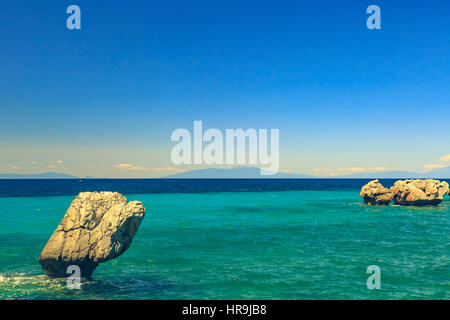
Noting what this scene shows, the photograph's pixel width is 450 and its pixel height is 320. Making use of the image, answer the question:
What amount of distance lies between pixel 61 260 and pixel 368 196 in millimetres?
→ 61407

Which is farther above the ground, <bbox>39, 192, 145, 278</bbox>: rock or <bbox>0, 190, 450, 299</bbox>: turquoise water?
<bbox>39, 192, 145, 278</bbox>: rock

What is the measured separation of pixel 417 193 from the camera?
64688 mm

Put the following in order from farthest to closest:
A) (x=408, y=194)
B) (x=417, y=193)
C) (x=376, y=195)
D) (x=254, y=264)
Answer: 1. (x=376, y=195)
2. (x=408, y=194)
3. (x=417, y=193)
4. (x=254, y=264)

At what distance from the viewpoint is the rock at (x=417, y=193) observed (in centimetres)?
6456

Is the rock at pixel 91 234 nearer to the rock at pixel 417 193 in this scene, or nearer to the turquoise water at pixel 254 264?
the turquoise water at pixel 254 264

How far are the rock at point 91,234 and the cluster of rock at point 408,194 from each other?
58.7 meters

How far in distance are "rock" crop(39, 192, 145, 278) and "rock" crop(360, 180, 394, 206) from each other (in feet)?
192

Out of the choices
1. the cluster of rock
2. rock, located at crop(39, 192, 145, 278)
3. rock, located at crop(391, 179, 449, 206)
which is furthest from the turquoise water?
rock, located at crop(391, 179, 449, 206)

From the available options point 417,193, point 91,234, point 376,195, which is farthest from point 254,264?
point 417,193

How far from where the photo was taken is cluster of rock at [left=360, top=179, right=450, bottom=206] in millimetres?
64750

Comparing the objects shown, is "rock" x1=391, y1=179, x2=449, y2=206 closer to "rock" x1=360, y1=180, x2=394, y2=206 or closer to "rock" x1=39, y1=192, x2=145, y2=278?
"rock" x1=360, y1=180, x2=394, y2=206

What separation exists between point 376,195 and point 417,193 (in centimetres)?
697

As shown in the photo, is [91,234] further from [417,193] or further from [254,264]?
[417,193]

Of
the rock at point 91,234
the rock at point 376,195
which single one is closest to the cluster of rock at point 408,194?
the rock at point 376,195
